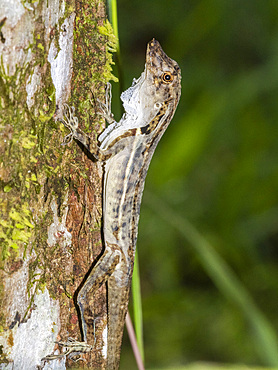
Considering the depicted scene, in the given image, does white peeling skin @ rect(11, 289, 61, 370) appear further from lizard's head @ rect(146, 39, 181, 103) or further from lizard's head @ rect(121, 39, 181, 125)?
lizard's head @ rect(146, 39, 181, 103)

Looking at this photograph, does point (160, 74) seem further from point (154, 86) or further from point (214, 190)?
point (214, 190)

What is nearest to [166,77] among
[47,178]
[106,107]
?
[106,107]

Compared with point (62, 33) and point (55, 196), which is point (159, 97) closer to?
point (62, 33)

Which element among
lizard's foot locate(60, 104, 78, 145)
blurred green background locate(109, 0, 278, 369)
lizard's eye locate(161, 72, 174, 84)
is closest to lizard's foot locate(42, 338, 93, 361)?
lizard's foot locate(60, 104, 78, 145)

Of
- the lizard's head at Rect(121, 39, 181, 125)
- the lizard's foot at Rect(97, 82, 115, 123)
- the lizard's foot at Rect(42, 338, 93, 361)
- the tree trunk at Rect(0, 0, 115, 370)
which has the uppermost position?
the lizard's head at Rect(121, 39, 181, 125)

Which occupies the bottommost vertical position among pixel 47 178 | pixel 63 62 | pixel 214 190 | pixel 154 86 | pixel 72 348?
pixel 72 348

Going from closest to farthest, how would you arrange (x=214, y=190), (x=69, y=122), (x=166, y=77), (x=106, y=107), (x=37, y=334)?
1. (x=37, y=334)
2. (x=69, y=122)
3. (x=106, y=107)
4. (x=166, y=77)
5. (x=214, y=190)

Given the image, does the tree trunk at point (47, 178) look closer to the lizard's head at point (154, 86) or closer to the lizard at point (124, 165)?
the lizard at point (124, 165)
